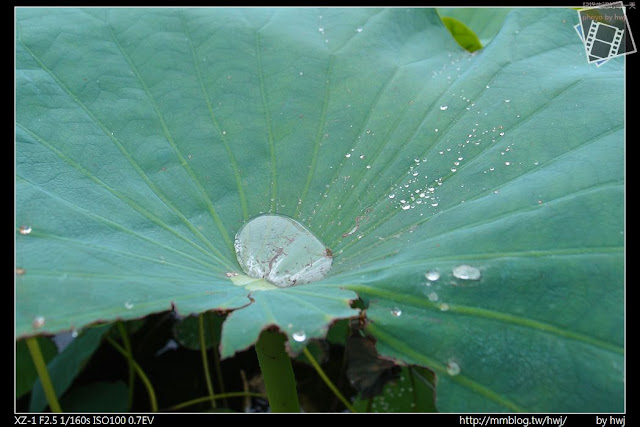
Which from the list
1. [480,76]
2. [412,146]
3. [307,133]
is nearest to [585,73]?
[480,76]

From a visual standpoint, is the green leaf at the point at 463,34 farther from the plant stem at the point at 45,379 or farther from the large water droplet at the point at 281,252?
the plant stem at the point at 45,379

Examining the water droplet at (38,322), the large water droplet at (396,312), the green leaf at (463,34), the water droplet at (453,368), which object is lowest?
the water droplet at (453,368)

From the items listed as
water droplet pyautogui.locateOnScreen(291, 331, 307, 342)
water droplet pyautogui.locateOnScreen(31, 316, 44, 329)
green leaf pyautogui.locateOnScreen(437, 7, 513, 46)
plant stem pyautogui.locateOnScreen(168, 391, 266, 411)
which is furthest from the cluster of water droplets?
green leaf pyautogui.locateOnScreen(437, 7, 513, 46)

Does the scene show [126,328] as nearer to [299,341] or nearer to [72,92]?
[72,92]

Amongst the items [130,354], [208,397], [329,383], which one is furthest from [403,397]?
[130,354]

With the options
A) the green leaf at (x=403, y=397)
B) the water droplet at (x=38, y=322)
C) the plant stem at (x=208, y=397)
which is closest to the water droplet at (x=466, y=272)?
the green leaf at (x=403, y=397)

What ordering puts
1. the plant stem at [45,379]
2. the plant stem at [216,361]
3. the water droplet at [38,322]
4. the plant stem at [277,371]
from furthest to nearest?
1. the plant stem at [216,361]
2. the plant stem at [45,379]
3. the plant stem at [277,371]
4. the water droplet at [38,322]

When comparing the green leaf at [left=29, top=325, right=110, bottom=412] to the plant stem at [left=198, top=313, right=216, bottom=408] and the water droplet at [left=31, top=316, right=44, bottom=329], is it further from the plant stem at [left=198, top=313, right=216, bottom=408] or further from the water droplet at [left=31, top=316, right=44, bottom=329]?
the water droplet at [left=31, top=316, right=44, bottom=329]
